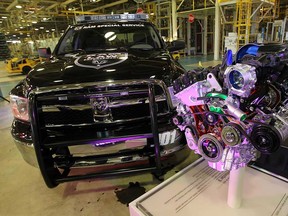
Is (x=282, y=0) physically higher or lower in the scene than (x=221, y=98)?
higher

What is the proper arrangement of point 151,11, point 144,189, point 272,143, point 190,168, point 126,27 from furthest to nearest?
point 151,11 → point 126,27 → point 144,189 → point 190,168 → point 272,143

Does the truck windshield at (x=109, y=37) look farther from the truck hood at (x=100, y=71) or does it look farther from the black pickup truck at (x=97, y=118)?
the black pickup truck at (x=97, y=118)

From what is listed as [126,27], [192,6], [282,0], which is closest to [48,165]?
[126,27]

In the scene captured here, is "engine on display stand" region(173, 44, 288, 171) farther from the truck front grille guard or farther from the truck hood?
the truck hood

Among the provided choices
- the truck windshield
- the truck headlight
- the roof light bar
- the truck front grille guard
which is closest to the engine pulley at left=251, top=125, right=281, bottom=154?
the truck front grille guard

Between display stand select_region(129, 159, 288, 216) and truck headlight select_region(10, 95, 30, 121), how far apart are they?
1.10 metres

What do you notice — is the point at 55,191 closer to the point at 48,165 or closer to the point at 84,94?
the point at 48,165

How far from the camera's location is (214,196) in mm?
1355

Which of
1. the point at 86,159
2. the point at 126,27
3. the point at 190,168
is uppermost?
the point at 126,27

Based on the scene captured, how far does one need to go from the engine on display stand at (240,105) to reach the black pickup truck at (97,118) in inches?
18.6

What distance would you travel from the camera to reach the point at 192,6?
10.9m

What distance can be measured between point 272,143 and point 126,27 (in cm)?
247

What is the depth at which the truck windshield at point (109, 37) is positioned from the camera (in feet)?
8.98

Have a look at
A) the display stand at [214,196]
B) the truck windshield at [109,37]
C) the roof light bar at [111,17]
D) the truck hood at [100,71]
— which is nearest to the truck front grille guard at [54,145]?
the truck hood at [100,71]
